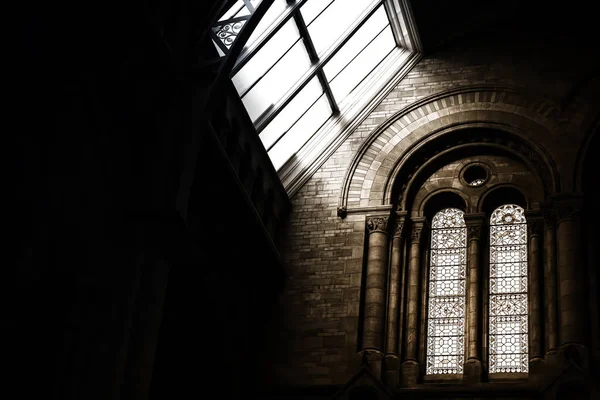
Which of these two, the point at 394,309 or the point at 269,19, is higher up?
the point at 269,19

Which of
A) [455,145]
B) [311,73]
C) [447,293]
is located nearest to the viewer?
[447,293]

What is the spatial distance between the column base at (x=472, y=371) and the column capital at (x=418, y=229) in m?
2.49

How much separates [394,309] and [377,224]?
1.55 meters

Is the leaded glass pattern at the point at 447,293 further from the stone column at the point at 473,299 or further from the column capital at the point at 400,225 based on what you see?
the column capital at the point at 400,225

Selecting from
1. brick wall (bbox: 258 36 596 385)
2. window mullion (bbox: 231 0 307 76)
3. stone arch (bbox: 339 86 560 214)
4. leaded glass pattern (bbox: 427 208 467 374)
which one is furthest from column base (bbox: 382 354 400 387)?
window mullion (bbox: 231 0 307 76)

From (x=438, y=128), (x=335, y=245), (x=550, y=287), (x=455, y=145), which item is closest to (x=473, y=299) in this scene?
(x=550, y=287)

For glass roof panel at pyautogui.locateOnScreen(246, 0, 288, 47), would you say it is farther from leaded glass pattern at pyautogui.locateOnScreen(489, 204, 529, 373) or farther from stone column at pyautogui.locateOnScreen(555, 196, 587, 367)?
stone column at pyautogui.locateOnScreen(555, 196, 587, 367)

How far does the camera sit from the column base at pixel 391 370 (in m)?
15.5

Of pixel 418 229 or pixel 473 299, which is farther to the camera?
pixel 418 229

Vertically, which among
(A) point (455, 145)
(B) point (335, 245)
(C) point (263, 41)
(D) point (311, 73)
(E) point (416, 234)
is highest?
(D) point (311, 73)

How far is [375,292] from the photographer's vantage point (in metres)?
16.3

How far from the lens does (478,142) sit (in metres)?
17.6

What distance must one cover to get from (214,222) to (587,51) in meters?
7.35

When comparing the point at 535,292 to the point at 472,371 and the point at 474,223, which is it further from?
the point at 474,223
